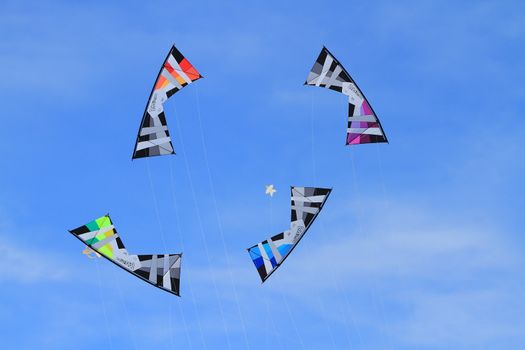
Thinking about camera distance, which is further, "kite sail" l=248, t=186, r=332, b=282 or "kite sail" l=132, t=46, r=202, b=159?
"kite sail" l=248, t=186, r=332, b=282

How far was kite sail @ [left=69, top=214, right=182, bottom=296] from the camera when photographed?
3703 centimetres

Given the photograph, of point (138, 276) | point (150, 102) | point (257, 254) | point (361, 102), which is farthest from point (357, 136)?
point (138, 276)

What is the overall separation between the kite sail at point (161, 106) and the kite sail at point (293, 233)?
6457 mm

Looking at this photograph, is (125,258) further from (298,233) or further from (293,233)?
(298,233)

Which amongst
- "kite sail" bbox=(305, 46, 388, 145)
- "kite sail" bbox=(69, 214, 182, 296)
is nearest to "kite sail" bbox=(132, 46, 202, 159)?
"kite sail" bbox=(69, 214, 182, 296)

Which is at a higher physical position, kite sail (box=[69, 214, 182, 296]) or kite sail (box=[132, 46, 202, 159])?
kite sail (box=[132, 46, 202, 159])

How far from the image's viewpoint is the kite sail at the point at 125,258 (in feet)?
121

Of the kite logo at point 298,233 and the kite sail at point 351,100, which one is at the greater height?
the kite sail at point 351,100

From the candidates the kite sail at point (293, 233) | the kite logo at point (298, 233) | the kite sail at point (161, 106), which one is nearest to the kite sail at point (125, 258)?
the kite sail at point (161, 106)

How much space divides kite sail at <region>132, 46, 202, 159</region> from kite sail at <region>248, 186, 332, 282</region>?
254 inches

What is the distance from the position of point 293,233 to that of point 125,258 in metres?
8.26

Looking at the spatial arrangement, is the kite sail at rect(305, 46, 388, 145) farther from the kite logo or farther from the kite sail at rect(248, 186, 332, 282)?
the kite logo

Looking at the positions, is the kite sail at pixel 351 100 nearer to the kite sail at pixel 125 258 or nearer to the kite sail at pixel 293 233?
the kite sail at pixel 293 233

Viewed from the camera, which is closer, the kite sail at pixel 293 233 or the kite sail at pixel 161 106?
the kite sail at pixel 161 106
